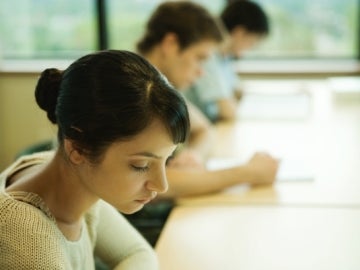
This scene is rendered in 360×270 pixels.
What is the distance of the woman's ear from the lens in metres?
1.08

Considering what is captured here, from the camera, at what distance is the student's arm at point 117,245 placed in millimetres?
1377

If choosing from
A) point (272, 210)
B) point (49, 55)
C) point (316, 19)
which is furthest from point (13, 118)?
point (272, 210)

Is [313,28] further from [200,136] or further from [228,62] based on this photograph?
[200,136]

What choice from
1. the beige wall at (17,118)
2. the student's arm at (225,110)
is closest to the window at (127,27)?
the beige wall at (17,118)

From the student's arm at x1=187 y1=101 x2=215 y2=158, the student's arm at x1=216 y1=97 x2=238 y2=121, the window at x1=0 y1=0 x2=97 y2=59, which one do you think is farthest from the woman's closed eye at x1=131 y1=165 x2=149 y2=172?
the window at x1=0 y1=0 x2=97 y2=59

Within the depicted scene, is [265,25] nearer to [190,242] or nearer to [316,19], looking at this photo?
[316,19]

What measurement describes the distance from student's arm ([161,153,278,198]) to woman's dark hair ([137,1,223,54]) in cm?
54

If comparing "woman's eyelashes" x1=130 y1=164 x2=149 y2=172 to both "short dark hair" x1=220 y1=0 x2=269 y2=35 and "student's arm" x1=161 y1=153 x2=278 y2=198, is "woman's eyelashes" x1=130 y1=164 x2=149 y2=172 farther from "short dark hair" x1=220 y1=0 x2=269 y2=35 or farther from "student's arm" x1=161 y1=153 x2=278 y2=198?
"short dark hair" x1=220 y1=0 x2=269 y2=35

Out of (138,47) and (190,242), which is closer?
(190,242)

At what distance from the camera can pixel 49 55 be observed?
451 centimetres

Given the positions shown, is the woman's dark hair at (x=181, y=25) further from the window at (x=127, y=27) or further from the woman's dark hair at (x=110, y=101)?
the window at (x=127, y=27)

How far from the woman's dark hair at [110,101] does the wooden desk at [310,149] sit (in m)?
0.70

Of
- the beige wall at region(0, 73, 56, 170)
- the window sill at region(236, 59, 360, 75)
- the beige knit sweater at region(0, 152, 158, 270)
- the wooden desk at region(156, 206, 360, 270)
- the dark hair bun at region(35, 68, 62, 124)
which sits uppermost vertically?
the dark hair bun at region(35, 68, 62, 124)

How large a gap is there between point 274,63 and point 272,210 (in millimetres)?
2893
